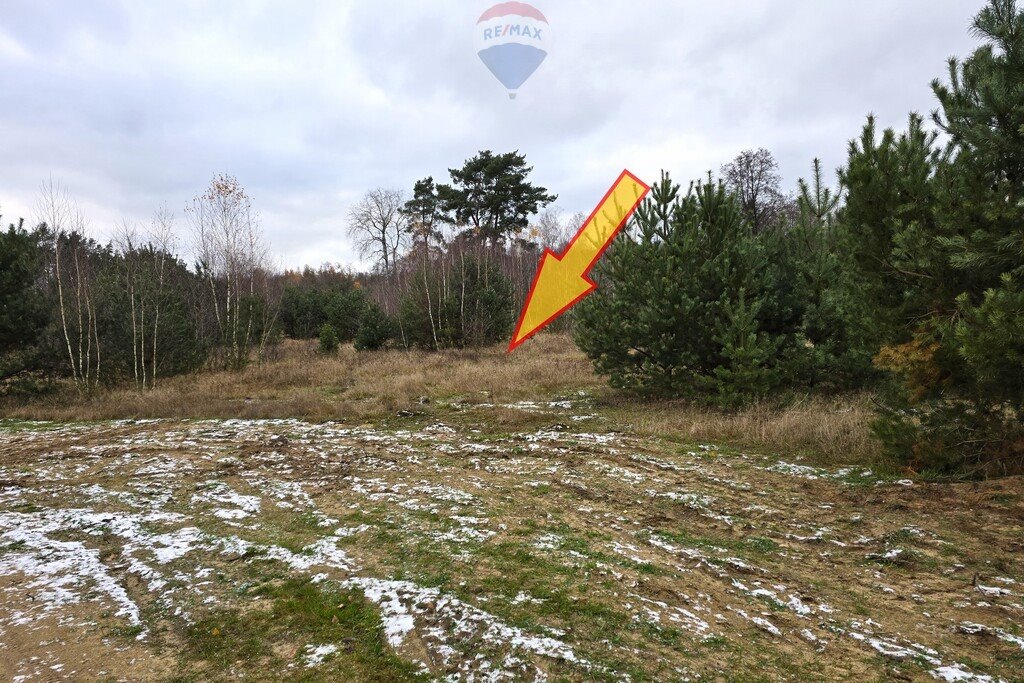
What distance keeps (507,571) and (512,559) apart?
23 centimetres

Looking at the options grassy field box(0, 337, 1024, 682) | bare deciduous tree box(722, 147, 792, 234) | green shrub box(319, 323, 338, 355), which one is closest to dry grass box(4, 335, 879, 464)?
grassy field box(0, 337, 1024, 682)

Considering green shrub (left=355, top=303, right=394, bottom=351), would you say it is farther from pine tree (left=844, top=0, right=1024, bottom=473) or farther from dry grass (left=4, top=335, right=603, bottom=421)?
pine tree (left=844, top=0, right=1024, bottom=473)

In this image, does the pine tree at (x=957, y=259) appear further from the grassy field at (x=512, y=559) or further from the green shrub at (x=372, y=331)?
the green shrub at (x=372, y=331)

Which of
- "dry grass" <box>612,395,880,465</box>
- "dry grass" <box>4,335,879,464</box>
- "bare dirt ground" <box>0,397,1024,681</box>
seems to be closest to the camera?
"bare dirt ground" <box>0,397,1024,681</box>

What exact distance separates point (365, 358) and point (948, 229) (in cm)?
1927

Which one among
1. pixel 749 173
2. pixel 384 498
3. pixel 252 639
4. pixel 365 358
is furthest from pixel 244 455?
pixel 749 173

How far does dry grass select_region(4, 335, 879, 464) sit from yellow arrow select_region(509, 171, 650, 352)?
2.20 m

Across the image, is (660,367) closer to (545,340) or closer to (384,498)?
(384,498)

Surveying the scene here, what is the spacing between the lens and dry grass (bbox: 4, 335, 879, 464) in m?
8.09

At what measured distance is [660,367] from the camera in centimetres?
1122

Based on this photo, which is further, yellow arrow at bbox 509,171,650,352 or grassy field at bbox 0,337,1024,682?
yellow arrow at bbox 509,171,650,352

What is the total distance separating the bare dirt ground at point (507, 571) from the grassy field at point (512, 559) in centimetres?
2

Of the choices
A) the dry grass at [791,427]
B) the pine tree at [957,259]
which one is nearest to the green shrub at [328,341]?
the dry grass at [791,427]

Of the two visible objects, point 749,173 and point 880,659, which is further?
point 749,173
